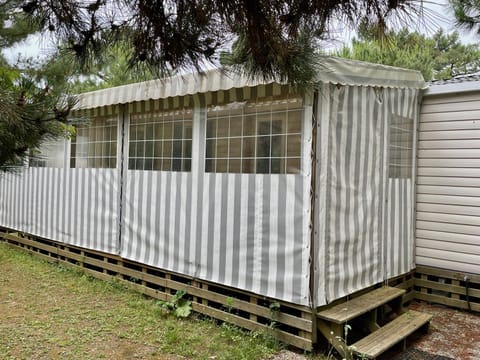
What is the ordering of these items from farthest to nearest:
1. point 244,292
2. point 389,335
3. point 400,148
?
point 400,148
point 244,292
point 389,335

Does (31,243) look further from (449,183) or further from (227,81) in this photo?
(449,183)

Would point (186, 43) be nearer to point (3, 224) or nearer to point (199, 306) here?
point (199, 306)

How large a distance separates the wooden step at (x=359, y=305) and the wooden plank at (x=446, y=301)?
94 centimetres

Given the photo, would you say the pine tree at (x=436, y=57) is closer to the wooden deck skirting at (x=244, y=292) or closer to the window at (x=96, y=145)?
the wooden deck skirting at (x=244, y=292)

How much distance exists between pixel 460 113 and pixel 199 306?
3.68 metres

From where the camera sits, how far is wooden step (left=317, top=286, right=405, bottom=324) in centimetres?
328

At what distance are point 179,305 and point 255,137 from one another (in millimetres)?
1982

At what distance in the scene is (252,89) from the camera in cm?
383

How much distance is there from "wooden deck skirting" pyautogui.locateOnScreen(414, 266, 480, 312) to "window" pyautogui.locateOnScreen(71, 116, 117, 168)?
4186 mm

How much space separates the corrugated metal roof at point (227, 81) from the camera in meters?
3.33

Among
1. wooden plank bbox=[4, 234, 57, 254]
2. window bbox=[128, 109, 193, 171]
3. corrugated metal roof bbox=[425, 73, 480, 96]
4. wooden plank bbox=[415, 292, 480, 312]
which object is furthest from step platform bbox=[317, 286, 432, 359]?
wooden plank bbox=[4, 234, 57, 254]

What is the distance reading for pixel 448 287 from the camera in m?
4.65

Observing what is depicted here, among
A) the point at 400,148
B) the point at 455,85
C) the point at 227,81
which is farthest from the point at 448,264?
the point at 227,81

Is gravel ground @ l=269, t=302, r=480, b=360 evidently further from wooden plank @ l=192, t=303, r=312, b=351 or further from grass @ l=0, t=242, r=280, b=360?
grass @ l=0, t=242, r=280, b=360
